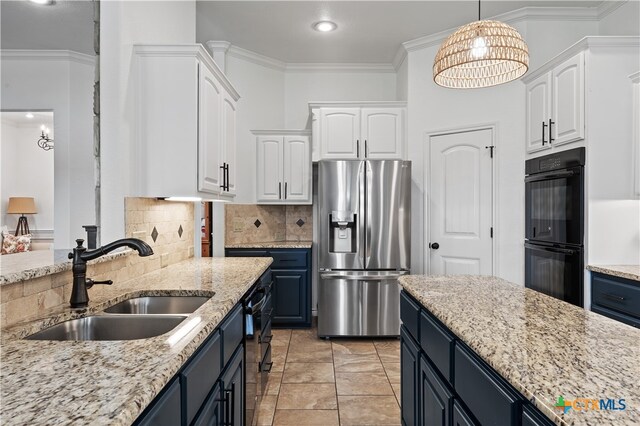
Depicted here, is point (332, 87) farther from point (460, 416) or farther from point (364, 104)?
point (460, 416)

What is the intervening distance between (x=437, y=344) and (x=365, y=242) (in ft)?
7.52

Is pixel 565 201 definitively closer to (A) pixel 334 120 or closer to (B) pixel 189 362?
(A) pixel 334 120

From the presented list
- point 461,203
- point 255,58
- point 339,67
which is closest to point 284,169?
point 255,58

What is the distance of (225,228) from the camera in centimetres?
430

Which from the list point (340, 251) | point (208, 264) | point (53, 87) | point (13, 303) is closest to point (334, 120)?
point (340, 251)

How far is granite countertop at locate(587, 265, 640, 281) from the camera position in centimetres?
224

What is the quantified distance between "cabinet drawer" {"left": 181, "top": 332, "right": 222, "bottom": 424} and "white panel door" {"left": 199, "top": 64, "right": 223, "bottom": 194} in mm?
1179

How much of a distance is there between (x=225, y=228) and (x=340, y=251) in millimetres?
1362

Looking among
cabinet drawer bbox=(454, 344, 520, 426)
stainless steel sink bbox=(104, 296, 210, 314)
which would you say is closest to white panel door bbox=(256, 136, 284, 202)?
stainless steel sink bbox=(104, 296, 210, 314)

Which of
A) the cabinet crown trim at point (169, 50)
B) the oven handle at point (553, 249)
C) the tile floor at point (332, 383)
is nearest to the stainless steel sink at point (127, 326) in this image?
the tile floor at point (332, 383)

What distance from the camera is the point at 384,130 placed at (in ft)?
13.5

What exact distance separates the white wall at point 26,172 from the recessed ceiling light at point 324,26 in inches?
111

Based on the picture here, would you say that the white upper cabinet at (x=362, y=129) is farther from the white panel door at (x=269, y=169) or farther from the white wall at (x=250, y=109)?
the white wall at (x=250, y=109)

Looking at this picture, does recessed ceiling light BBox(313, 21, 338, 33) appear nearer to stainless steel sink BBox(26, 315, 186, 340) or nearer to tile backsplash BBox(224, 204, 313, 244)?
tile backsplash BBox(224, 204, 313, 244)
